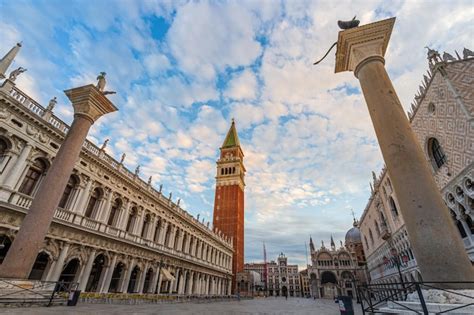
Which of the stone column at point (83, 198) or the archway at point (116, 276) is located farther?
the archway at point (116, 276)

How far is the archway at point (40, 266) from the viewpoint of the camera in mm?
12328

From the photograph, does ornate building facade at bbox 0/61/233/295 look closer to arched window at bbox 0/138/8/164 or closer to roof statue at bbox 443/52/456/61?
arched window at bbox 0/138/8/164

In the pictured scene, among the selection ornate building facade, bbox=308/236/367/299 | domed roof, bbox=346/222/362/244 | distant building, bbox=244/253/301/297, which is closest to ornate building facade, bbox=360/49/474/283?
ornate building facade, bbox=308/236/367/299

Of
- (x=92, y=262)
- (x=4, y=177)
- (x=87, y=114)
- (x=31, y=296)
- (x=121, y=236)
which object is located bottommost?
(x=31, y=296)

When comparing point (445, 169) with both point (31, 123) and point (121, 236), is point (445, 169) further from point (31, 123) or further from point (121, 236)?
point (31, 123)

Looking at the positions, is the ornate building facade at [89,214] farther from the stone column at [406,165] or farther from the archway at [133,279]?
the stone column at [406,165]

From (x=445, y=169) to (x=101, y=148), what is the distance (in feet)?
79.3

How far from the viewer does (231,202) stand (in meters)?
52.0

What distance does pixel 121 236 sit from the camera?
17938 millimetres

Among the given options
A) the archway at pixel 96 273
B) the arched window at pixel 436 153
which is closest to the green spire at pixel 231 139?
the arched window at pixel 436 153

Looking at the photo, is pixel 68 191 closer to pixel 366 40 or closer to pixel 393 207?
pixel 366 40

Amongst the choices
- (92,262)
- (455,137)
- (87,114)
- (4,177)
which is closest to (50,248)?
(92,262)

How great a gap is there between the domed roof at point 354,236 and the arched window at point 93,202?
67687 mm

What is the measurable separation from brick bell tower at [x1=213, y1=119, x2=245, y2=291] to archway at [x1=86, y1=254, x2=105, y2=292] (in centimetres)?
3479
